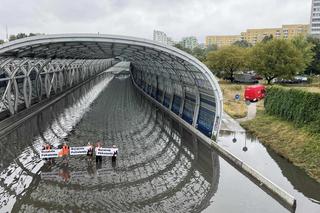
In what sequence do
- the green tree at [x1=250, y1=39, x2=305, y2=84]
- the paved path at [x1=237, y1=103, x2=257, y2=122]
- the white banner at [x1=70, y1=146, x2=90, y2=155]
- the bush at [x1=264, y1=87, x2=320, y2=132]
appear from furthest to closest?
the green tree at [x1=250, y1=39, x2=305, y2=84], the paved path at [x1=237, y1=103, x2=257, y2=122], the bush at [x1=264, y1=87, x2=320, y2=132], the white banner at [x1=70, y1=146, x2=90, y2=155]

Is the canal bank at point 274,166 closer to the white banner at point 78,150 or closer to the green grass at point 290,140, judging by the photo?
the green grass at point 290,140

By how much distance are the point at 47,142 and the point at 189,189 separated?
11.0m

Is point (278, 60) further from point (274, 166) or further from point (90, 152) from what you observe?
point (90, 152)

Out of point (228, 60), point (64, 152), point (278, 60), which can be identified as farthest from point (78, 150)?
point (228, 60)

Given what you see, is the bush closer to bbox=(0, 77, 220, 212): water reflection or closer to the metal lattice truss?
bbox=(0, 77, 220, 212): water reflection

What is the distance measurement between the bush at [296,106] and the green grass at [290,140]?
1.73 ft

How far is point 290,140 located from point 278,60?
1338 inches

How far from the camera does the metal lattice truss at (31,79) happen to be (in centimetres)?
2592

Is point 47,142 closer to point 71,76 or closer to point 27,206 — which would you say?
point 27,206

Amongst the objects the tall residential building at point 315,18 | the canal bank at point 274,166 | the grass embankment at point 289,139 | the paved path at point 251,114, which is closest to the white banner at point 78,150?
the canal bank at point 274,166

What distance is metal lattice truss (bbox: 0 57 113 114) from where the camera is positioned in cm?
2592

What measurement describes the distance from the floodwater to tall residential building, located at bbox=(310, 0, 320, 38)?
158902mm

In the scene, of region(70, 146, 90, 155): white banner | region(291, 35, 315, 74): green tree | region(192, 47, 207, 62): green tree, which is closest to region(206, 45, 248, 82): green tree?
region(291, 35, 315, 74): green tree

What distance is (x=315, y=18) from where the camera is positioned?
538 feet
